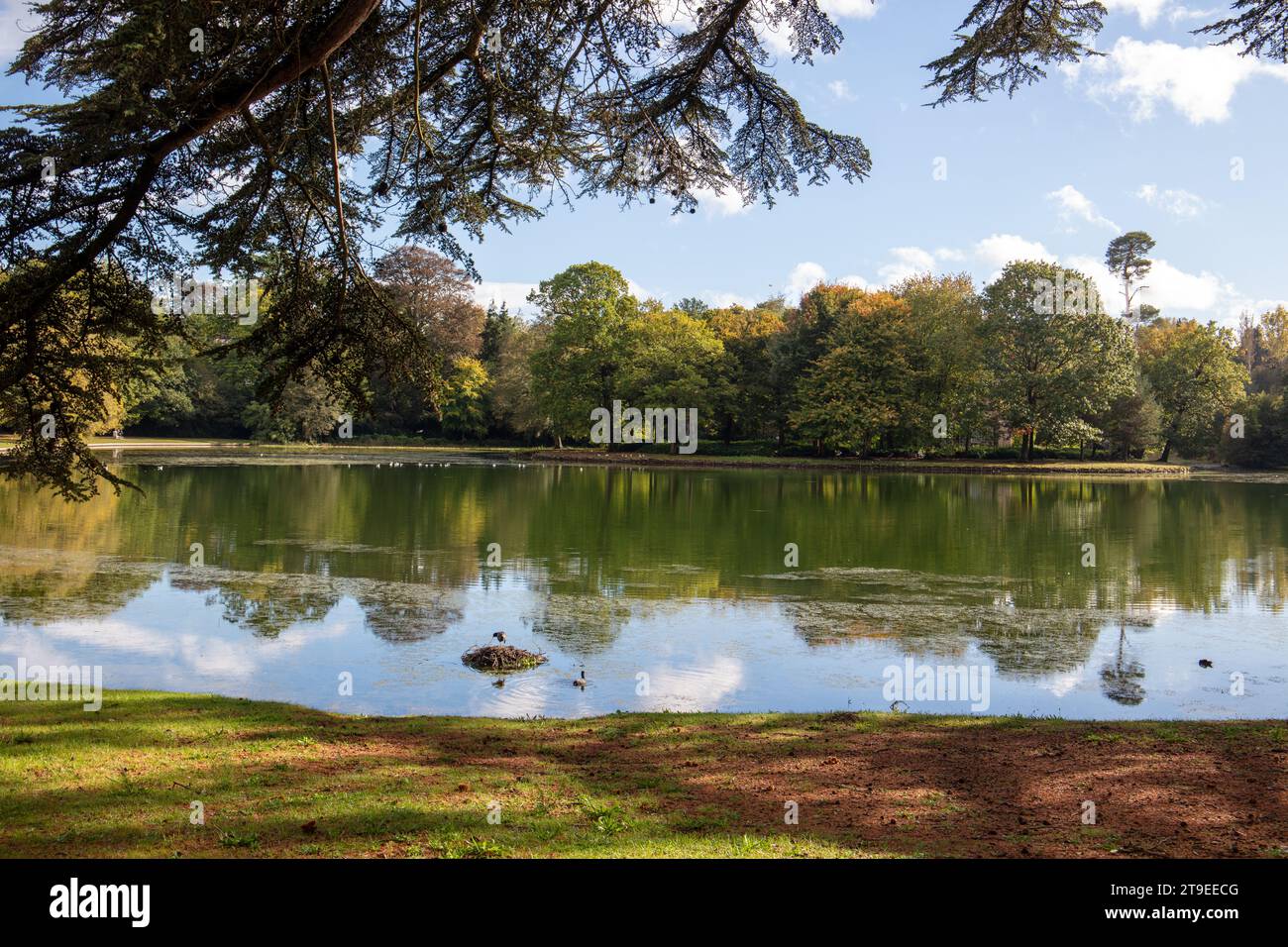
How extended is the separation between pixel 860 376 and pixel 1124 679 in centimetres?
4584

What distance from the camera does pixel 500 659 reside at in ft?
33.4

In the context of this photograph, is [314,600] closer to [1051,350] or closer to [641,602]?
[641,602]

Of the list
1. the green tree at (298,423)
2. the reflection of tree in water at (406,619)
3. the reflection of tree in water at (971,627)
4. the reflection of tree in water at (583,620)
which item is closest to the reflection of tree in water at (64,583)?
the reflection of tree in water at (406,619)

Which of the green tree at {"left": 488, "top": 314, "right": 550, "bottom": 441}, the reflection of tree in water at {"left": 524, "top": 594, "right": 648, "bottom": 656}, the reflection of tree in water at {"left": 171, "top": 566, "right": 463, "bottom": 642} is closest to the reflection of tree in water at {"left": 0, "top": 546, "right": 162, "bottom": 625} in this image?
the reflection of tree in water at {"left": 171, "top": 566, "right": 463, "bottom": 642}

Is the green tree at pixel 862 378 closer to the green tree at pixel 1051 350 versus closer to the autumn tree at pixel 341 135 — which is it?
the green tree at pixel 1051 350

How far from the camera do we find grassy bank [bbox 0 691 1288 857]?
4.79 m

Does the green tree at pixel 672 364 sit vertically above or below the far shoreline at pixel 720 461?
above

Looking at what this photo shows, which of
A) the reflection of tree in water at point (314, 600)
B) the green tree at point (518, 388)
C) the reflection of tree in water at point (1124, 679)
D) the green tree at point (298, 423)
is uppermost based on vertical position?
the green tree at point (518, 388)

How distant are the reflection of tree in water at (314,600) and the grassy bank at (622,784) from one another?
13.6 ft

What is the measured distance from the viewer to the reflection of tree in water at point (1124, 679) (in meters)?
9.34

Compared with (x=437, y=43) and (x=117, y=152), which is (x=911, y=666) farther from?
(x=117, y=152)

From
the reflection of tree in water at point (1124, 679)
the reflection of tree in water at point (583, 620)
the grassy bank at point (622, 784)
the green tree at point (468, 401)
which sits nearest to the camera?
the grassy bank at point (622, 784)
